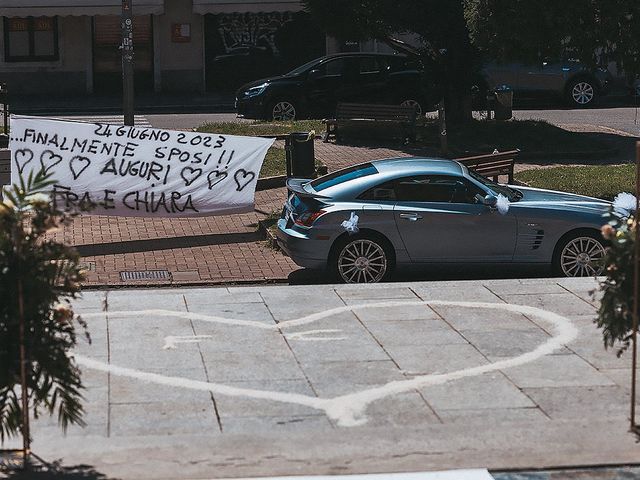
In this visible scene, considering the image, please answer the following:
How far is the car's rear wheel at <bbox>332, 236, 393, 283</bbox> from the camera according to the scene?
45.2 ft

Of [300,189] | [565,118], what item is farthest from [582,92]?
[300,189]

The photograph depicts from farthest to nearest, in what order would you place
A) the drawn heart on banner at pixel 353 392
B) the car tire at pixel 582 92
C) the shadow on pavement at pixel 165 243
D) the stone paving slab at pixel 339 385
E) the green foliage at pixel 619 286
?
the car tire at pixel 582 92, the shadow on pavement at pixel 165 243, the drawn heart on banner at pixel 353 392, the green foliage at pixel 619 286, the stone paving slab at pixel 339 385

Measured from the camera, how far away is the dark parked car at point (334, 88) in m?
27.5

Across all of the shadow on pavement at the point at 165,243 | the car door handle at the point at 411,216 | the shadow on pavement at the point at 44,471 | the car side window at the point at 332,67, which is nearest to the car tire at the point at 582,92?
the car side window at the point at 332,67

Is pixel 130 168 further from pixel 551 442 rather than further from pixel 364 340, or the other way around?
pixel 551 442

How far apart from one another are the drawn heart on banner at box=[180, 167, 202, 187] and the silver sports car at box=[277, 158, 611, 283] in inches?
120

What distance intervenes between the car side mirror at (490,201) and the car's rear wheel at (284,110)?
1422 centimetres

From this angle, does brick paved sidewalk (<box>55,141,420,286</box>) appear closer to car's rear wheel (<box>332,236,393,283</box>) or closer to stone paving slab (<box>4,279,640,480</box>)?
car's rear wheel (<box>332,236,393,283</box>)

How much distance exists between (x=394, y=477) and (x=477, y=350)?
312 centimetres

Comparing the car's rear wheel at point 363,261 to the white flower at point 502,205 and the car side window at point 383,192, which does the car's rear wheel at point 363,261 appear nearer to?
the car side window at point 383,192

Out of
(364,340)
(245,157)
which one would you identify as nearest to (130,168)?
(245,157)

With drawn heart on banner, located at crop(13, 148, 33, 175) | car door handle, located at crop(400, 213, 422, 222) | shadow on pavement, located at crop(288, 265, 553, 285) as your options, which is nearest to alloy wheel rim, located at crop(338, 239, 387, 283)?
shadow on pavement, located at crop(288, 265, 553, 285)

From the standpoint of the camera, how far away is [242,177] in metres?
16.8

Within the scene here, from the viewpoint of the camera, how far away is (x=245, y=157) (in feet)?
55.2
